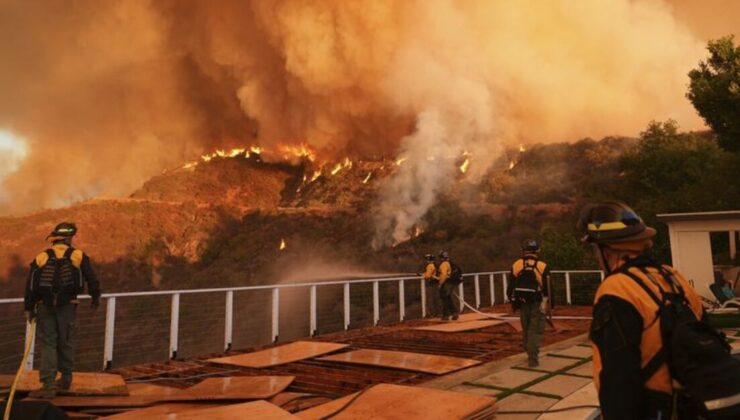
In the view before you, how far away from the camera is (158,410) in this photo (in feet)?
14.0

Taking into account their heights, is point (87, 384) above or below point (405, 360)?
above

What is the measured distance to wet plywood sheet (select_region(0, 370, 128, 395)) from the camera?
493 cm

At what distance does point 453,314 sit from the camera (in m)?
12.7

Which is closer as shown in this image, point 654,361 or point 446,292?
point 654,361

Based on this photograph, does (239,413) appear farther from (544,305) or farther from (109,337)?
(544,305)

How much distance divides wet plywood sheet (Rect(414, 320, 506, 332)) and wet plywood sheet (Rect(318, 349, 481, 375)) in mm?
3121

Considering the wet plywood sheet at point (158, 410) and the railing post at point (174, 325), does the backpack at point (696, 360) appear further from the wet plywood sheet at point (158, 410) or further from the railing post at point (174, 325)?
the railing post at point (174, 325)

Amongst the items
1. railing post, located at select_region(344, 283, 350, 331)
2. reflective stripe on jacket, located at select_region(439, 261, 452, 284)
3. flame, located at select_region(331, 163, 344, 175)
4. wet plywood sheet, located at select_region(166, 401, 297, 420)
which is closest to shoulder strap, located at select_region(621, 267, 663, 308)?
wet plywood sheet, located at select_region(166, 401, 297, 420)

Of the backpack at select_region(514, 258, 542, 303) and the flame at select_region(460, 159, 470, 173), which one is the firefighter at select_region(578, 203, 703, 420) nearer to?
the backpack at select_region(514, 258, 542, 303)

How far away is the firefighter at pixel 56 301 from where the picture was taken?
16.3ft

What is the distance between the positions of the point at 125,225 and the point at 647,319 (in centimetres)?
7385

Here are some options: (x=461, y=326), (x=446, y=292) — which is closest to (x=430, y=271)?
(x=446, y=292)

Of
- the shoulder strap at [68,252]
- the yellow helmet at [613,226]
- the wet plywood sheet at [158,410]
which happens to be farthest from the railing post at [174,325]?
the yellow helmet at [613,226]

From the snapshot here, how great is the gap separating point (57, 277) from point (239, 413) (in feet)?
9.05
